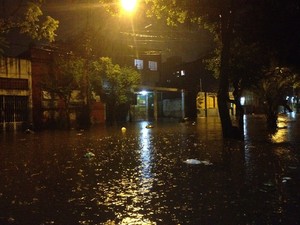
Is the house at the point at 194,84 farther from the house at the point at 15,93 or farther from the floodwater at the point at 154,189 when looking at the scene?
the floodwater at the point at 154,189

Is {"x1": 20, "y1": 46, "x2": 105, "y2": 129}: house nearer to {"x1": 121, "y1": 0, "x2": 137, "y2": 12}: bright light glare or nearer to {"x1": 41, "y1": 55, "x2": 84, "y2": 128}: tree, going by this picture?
{"x1": 41, "y1": 55, "x2": 84, "y2": 128}: tree

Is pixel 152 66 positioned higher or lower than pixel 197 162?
higher

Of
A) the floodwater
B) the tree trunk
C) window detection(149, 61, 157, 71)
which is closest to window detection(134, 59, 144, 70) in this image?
window detection(149, 61, 157, 71)

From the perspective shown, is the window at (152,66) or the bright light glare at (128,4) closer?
the bright light glare at (128,4)

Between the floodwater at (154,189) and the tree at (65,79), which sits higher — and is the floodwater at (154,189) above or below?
below

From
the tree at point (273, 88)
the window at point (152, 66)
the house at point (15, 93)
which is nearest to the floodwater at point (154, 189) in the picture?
the tree at point (273, 88)

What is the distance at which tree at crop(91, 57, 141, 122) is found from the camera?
35853 millimetres

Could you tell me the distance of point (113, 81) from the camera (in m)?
38.1

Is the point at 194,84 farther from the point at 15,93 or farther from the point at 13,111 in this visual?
the point at 13,111

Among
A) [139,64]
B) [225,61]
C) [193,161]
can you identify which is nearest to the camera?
[193,161]

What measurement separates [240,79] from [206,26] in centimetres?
347

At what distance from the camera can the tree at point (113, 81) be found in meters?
35.9

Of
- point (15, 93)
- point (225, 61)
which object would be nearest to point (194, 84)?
point (15, 93)

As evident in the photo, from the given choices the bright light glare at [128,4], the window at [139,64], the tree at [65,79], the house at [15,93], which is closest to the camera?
the bright light glare at [128,4]
